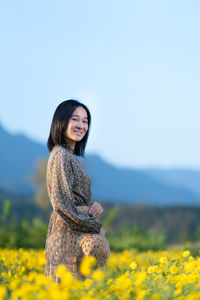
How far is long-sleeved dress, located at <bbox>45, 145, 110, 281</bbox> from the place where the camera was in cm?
301

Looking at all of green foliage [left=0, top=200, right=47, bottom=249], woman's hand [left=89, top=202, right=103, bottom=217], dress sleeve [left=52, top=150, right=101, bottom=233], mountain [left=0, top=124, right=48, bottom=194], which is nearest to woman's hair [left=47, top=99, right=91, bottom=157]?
dress sleeve [left=52, top=150, right=101, bottom=233]

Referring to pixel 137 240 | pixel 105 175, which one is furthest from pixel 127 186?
pixel 137 240

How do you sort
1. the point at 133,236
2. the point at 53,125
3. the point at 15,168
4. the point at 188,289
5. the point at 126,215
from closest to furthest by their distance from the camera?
the point at 188,289 → the point at 53,125 → the point at 133,236 → the point at 126,215 → the point at 15,168

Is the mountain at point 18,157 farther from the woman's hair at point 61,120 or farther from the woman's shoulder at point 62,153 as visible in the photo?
the woman's shoulder at point 62,153

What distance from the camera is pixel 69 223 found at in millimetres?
3047

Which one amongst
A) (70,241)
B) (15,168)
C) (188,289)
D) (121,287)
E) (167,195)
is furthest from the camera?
(167,195)

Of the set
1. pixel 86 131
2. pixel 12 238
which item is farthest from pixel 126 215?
pixel 86 131

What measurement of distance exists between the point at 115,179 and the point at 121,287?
18734 cm

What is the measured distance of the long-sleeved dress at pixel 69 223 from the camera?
3010 mm

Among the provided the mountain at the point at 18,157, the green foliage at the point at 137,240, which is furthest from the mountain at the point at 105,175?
the green foliage at the point at 137,240

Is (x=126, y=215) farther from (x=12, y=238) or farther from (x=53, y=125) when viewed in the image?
(x=53, y=125)

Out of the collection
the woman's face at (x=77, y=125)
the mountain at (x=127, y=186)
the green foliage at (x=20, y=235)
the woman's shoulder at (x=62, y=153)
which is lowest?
the mountain at (x=127, y=186)

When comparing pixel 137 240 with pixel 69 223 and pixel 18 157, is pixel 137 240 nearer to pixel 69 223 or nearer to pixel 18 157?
pixel 69 223

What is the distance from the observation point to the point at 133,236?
1176cm
